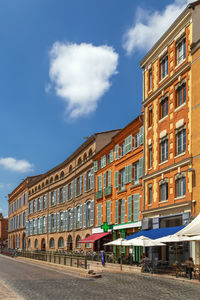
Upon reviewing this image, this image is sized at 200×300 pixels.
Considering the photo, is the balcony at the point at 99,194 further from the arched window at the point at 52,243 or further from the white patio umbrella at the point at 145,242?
the arched window at the point at 52,243

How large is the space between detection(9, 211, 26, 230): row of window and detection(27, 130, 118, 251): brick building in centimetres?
649

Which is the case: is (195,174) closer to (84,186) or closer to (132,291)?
(132,291)

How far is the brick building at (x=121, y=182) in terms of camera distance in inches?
1492

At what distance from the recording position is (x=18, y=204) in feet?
327

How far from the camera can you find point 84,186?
178ft

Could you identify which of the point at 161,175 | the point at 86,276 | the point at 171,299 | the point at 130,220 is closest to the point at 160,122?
the point at 161,175

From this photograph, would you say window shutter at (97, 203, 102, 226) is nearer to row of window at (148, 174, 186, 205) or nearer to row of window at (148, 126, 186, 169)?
row of window at (148, 174, 186, 205)

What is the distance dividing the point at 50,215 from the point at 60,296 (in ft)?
180

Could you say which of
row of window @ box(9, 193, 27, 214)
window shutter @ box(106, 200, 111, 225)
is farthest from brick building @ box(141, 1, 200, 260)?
row of window @ box(9, 193, 27, 214)

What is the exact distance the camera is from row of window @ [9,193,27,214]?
92438 mm

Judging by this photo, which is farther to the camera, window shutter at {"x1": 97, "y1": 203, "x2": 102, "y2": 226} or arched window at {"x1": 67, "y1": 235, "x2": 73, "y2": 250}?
arched window at {"x1": 67, "y1": 235, "x2": 73, "y2": 250}


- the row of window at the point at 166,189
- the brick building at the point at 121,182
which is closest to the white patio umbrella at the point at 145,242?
the row of window at the point at 166,189

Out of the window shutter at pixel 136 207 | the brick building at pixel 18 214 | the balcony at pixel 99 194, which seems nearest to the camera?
the window shutter at pixel 136 207

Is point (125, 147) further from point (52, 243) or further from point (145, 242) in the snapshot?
point (52, 243)
